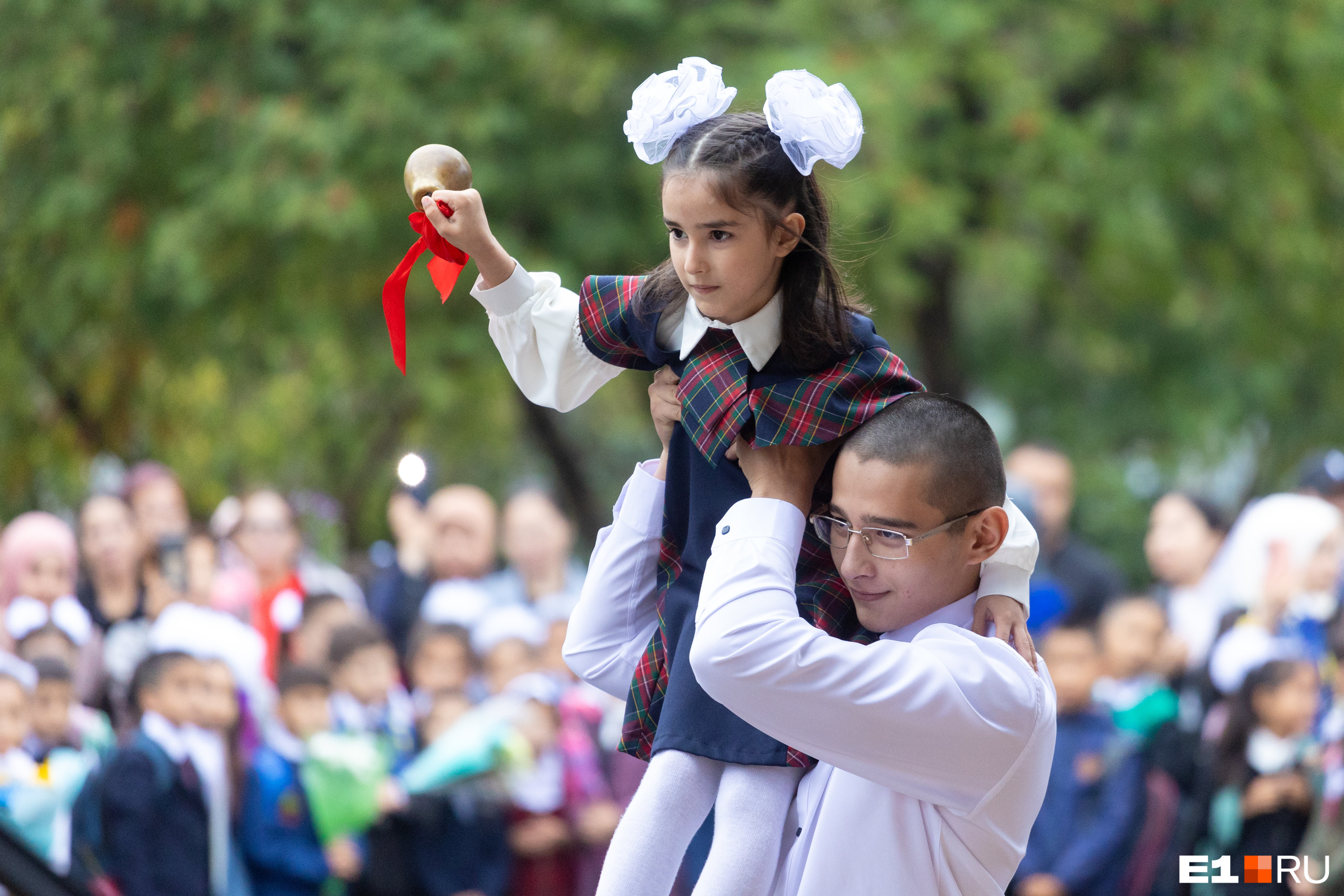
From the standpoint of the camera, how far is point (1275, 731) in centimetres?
457

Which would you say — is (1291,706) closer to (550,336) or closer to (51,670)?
(550,336)

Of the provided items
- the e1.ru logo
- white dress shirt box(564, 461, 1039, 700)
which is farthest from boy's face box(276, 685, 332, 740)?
the e1.ru logo

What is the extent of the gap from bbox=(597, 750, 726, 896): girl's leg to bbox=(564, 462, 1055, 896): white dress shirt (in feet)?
0.34

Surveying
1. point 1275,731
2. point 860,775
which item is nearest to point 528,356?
point 860,775

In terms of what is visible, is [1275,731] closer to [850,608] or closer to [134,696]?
[850,608]

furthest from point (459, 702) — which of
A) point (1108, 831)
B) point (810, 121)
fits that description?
point (810, 121)

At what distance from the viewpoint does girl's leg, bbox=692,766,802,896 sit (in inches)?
69.7

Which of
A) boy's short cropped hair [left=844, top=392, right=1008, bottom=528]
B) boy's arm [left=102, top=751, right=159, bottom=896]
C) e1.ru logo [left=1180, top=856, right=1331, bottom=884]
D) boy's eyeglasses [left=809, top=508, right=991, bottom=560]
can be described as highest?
boy's short cropped hair [left=844, top=392, right=1008, bottom=528]

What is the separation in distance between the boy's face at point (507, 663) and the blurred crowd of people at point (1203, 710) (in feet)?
5.84

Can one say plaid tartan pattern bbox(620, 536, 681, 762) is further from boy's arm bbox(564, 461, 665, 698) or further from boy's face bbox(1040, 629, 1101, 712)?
boy's face bbox(1040, 629, 1101, 712)

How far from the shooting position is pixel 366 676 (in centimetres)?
468

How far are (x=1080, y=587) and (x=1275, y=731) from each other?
1.09 meters

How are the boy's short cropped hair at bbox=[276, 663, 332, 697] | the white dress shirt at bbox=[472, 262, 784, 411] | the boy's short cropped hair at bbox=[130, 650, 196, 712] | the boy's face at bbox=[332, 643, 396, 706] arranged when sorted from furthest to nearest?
the boy's face at bbox=[332, 643, 396, 706] < the boy's short cropped hair at bbox=[276, 663, 332, 697] < the boy's short cropped hair at bbox=[130, 650, 196, 712] < the white dress shirt at bbox=[472, 262, 784, 411]

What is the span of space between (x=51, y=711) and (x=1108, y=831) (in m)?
3.41
